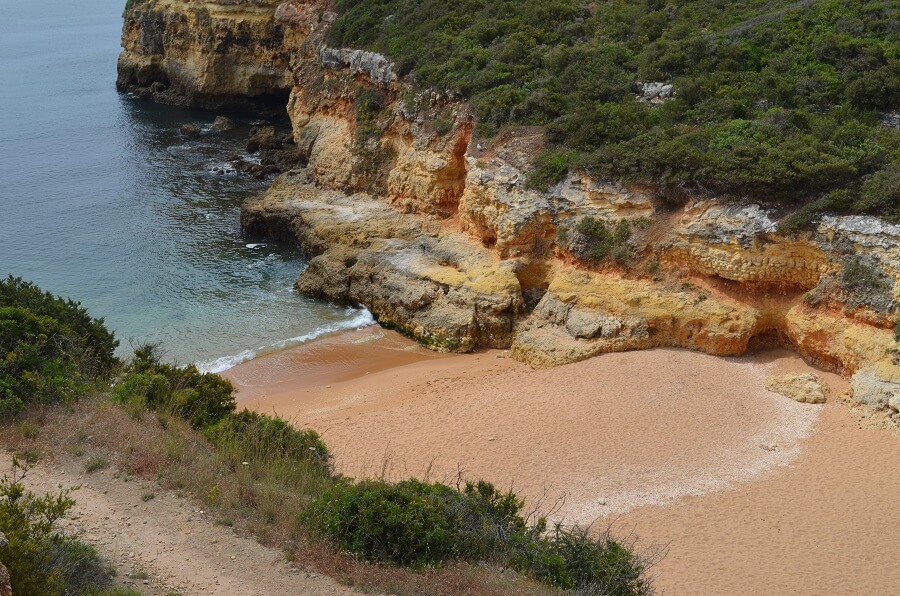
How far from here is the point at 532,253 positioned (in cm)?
2534

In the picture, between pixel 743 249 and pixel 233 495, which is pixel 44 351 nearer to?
pixel 233 495

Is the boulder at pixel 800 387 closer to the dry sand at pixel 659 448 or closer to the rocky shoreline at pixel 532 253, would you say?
the dry sand at pixel 659 448

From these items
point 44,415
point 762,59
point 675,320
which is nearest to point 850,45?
point 762,59

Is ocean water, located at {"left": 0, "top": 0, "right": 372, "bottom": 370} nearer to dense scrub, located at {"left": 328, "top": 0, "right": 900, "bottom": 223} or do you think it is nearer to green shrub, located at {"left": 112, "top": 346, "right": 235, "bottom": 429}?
green shrub, located at {"left": 112, "top": 346, "right": 235, "bottom": 429}

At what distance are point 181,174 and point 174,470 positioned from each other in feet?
107

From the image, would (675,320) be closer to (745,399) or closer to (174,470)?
(745,399)

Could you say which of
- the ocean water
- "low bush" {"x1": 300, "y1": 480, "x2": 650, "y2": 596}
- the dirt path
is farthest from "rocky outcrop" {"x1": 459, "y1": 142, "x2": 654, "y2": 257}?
the dirt path

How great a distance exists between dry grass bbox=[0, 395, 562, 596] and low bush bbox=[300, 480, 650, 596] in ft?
0.86

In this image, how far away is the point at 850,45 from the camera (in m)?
25.1

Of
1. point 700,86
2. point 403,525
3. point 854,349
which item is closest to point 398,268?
point 700,86

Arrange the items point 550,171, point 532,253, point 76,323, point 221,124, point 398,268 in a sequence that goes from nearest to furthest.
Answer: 1. point 76,323
2. point 550,171
3. point 532,253
4. point 398,268
5. point 221,124

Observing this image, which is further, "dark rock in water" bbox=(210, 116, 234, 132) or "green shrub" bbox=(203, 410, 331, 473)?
"dark rock in water" bbox=(210, 116, 234, 132)

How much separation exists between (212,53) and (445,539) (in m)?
47.9

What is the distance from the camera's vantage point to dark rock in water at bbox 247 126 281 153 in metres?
44.2
